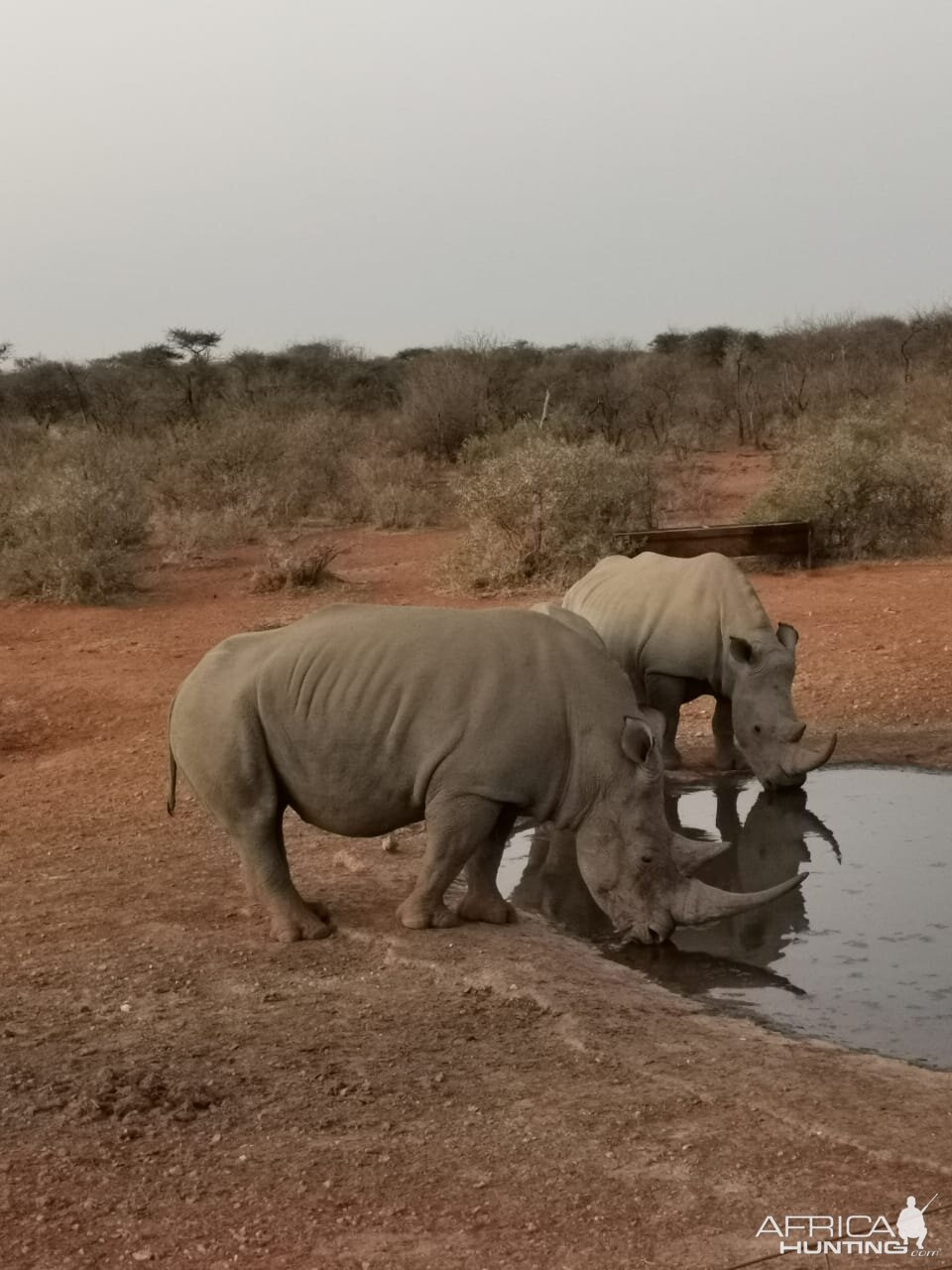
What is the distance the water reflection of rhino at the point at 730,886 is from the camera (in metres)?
6.50

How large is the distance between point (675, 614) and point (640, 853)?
289 centimetres

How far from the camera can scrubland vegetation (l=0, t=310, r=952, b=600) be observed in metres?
18.3

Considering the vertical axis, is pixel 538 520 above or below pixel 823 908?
above

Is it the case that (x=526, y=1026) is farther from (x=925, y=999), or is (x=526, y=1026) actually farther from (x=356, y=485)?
(x=356, y=485)

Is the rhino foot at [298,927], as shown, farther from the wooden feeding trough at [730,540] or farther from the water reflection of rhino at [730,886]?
the wooden feeding trough at [730,540]

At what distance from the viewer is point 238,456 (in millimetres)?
25500

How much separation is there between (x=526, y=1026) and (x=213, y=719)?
6.46 feet

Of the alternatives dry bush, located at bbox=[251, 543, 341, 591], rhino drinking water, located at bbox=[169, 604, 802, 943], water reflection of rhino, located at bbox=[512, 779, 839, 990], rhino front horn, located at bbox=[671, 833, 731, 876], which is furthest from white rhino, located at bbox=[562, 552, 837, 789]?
dry bush, located at bbox=[251, 543, 341, 591]

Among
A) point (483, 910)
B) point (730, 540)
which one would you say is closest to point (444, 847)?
point (483, 910)

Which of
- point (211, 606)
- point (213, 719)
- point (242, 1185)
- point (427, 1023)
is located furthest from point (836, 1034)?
point (211, 606)

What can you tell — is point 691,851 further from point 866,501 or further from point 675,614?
point 866,501

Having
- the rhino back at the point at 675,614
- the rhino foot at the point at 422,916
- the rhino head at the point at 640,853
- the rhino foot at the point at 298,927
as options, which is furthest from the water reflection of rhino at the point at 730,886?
the rhino foot at the point at 298,927

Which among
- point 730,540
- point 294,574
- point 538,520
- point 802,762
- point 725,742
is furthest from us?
point 538,520

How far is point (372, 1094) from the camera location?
16.9ft
